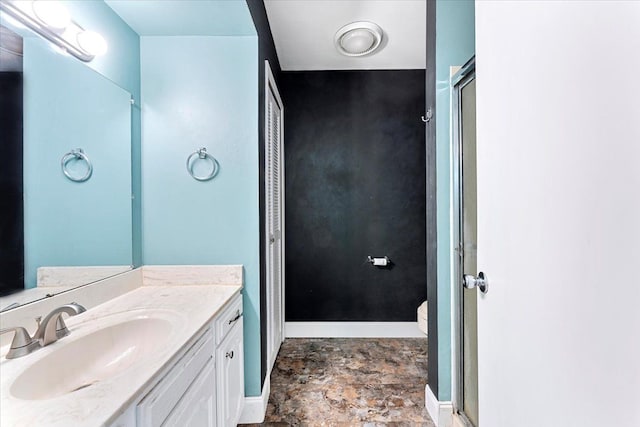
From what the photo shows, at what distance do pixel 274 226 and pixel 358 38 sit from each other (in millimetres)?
1565

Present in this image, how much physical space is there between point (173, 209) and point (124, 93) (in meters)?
0.66

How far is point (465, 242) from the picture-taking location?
1.50 m

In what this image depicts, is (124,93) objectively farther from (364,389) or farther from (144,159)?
(364,389)

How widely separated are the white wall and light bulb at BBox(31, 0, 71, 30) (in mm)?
1585

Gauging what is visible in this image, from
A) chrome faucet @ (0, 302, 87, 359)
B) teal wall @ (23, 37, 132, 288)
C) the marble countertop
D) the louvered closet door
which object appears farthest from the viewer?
the louvered closet door

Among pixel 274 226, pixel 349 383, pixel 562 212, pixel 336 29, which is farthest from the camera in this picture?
pixel 274 226

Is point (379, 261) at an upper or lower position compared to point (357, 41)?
lower

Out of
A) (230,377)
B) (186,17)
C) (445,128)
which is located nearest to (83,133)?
(186,17)

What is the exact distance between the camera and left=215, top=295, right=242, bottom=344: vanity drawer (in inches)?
51.2

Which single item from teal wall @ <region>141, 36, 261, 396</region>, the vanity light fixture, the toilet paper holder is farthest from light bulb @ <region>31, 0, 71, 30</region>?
the toilet paper holder

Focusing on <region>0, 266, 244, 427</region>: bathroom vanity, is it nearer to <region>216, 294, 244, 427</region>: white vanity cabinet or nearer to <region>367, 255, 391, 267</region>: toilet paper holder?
<region>216, 294, 244, 427</region>: white vanity cabinet

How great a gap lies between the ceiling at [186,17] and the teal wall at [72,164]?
373 millimetres

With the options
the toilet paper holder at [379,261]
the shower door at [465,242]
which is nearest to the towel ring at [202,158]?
the shower door at [465,242]

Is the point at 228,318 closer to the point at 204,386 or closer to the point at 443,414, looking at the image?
the point at 204,386
